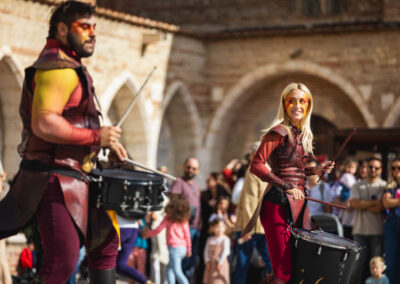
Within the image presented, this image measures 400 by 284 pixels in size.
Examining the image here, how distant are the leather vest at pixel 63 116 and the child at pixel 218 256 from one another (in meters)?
5.03

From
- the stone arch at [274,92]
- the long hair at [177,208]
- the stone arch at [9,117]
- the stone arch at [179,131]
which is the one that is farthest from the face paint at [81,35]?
the stone arch at [179,131]

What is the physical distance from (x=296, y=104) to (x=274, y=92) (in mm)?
14967

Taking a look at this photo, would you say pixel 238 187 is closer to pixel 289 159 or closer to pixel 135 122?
pixel 289 159

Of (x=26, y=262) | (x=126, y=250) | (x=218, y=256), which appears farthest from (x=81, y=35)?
(x=26, y=262)

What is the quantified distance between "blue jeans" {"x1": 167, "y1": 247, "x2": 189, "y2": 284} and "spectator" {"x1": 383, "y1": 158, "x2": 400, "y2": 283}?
2122mm

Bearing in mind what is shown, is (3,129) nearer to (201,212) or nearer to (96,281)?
(201,212)

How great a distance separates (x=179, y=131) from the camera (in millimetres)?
20281

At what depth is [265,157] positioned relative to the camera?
18.5 feet

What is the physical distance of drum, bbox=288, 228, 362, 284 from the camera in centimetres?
535

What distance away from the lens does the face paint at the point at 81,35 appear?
4500 mm

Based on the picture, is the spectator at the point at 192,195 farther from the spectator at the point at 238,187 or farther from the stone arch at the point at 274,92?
the stone arch at the point at 274,92

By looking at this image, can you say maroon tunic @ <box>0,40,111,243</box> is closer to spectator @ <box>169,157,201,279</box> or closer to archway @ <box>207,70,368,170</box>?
spectator @ <box>169,157,201,279</box>

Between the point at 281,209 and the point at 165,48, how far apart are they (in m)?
13.4

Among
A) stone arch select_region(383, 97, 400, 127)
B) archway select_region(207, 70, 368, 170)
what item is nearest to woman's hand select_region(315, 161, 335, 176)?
stone arch select_region(383, 97, 400, 127)
